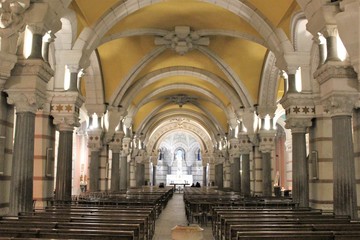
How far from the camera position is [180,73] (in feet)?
72.5

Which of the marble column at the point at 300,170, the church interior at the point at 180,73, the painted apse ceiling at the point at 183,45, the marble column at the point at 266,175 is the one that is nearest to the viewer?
the church interior at the point at 180,73

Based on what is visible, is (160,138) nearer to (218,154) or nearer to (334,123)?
(218,154)

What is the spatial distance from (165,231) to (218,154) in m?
22.8

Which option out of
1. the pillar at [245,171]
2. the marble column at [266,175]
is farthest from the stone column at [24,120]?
the pillar at [245,171]

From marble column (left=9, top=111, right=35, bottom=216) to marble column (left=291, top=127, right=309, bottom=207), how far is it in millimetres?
7271

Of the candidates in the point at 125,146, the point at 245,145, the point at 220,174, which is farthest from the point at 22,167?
the point at 220,174

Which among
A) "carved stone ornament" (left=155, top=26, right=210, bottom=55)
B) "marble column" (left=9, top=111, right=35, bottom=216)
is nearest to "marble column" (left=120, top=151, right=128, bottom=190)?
"carved stone ornament" (left=155, top=26, right=210, bottom=55)

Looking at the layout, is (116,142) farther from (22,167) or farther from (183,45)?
(22,167)

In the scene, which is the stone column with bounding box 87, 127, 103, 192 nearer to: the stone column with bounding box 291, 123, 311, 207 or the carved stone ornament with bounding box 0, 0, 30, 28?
the stone column with bounding box 291, 123, 311, 207

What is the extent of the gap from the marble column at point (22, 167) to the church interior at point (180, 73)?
23 mm

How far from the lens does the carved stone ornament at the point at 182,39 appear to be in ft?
53.8

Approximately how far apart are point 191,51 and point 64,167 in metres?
9.48

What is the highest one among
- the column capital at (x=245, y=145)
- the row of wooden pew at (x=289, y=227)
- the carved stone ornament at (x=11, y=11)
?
the carved stone ornament at (x=11, y=11)

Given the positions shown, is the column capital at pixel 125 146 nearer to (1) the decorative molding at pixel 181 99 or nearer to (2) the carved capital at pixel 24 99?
(1) the decorative molding at pixel 181 99
